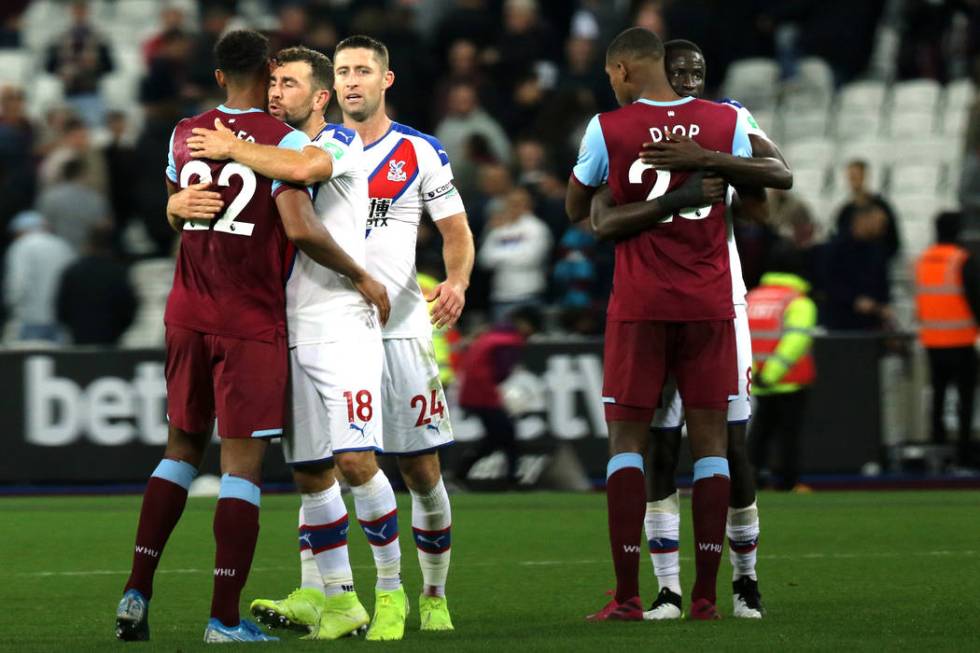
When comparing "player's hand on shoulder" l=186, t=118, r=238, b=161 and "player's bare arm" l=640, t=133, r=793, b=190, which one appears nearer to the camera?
"player's hand on shoulder" l=186, t=118, r=238, b=161

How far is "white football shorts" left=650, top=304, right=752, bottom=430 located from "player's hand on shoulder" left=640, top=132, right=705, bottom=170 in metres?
0.64

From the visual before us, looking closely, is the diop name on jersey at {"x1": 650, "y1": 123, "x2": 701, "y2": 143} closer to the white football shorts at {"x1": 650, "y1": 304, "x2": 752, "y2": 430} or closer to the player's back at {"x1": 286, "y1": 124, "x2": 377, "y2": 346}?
the white football shorts at {"x1": 650, "y1": 304, "x2": 752, "y2": 430}

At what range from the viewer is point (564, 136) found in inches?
645

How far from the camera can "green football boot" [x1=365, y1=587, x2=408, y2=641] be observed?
22.4 ft

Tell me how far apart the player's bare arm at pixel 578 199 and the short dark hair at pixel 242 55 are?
4.22 ft

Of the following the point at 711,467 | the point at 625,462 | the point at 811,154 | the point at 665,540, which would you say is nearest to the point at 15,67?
the point at 811,154

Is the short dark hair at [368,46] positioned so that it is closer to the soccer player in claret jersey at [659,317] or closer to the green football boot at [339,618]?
the soccer player in claret jersey at [659,317]

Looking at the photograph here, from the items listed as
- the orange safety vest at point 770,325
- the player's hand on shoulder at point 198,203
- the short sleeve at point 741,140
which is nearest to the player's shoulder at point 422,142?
the player's hand on shoulder at point 198,203

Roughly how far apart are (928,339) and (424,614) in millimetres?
8694

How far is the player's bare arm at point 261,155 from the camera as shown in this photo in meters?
6.54

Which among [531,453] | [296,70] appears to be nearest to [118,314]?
[531,453]

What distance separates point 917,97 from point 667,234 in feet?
41.4

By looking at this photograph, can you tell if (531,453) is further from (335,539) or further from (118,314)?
(335,539)

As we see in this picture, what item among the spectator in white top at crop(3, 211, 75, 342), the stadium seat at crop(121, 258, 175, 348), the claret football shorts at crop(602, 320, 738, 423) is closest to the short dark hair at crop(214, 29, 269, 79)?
the claret football shorts at crop(602, 320, 738, 423)
